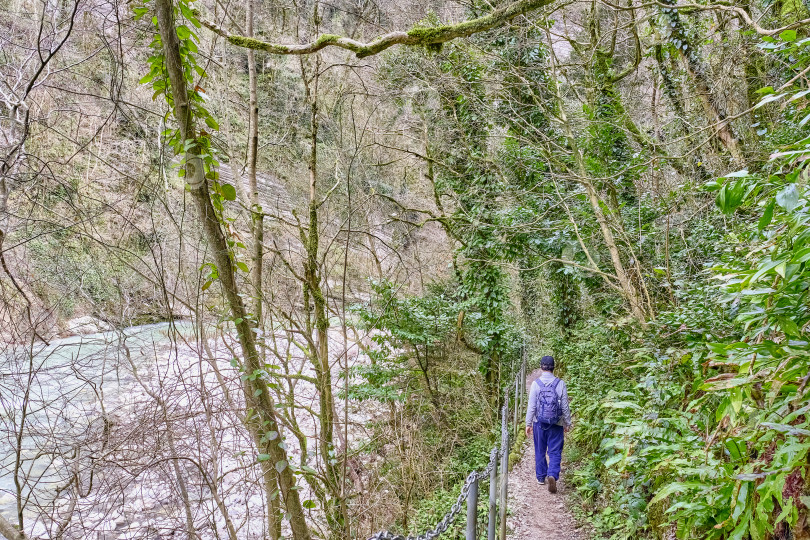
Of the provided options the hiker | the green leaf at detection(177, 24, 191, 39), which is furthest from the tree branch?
the hiker

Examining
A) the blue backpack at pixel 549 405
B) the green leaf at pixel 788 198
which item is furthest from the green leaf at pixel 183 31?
the blue backpack at pixel 549 405

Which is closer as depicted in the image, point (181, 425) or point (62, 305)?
point (181, 425)

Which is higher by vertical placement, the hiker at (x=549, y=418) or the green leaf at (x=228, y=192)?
the green leaf at (x=228, y=192)

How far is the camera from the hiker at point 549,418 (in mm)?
5898

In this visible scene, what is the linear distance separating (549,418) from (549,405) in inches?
6.4

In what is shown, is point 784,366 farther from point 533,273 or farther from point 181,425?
point 533,273

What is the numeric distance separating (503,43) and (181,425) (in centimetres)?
931

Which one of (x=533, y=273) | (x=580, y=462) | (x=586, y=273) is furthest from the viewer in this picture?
(x=533, y=273)

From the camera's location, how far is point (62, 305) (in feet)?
14.7

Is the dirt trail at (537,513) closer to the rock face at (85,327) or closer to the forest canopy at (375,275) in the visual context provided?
the forest canopy at (375,275)

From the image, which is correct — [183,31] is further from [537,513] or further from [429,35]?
[537,513]

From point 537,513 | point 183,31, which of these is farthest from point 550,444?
point 183,31

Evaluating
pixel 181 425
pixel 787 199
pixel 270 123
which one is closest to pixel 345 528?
pixel 181 425

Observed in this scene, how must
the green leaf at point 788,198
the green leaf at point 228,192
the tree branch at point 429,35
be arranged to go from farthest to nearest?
1. the green leaf at point 228,192
2. the tree branch at point 429,35
3. the green leaf at point 788,198
